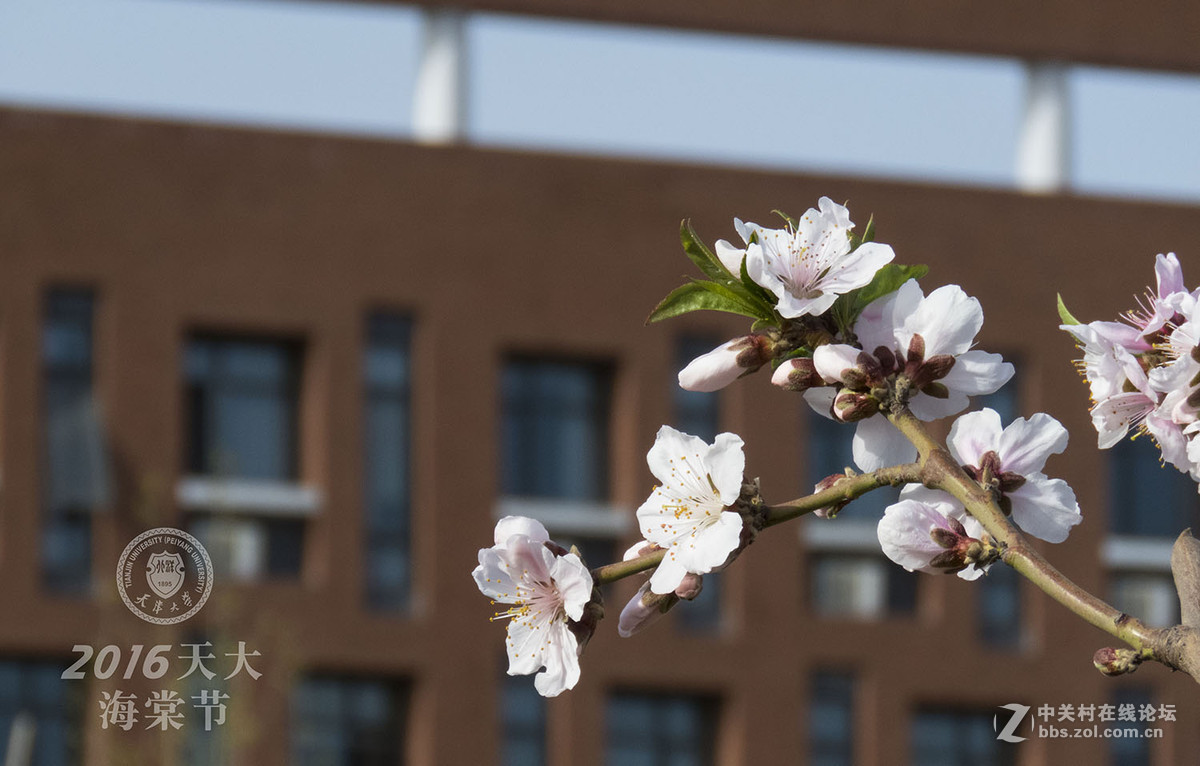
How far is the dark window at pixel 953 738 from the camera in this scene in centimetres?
2141

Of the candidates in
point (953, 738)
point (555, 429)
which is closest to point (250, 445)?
point (555, 429)

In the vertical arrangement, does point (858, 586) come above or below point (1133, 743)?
above

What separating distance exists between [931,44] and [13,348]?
1043 cm

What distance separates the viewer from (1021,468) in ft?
6.15

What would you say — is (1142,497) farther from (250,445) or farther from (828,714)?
(250,445)

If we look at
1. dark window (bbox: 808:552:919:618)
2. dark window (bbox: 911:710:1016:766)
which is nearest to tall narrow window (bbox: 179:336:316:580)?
dark window (bbox: 808:552:919:618)

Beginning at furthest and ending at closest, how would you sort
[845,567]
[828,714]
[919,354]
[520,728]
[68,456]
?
1. [845,567]
2. [828,714]
3. [520,728]
4. [68,456]
5. [919,354]

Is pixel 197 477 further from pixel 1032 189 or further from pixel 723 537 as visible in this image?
pixel 723 537

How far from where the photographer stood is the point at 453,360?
20.5 metres

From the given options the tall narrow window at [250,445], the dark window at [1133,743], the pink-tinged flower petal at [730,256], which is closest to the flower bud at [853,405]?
the pink-tinged flower petal at [730,256]

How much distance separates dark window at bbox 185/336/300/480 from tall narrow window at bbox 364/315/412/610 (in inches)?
31.4

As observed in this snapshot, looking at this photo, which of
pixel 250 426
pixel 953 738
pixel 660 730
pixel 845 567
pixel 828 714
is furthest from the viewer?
pixel 845 567

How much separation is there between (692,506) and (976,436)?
0.28 metres

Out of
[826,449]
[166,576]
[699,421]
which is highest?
[699,421]
